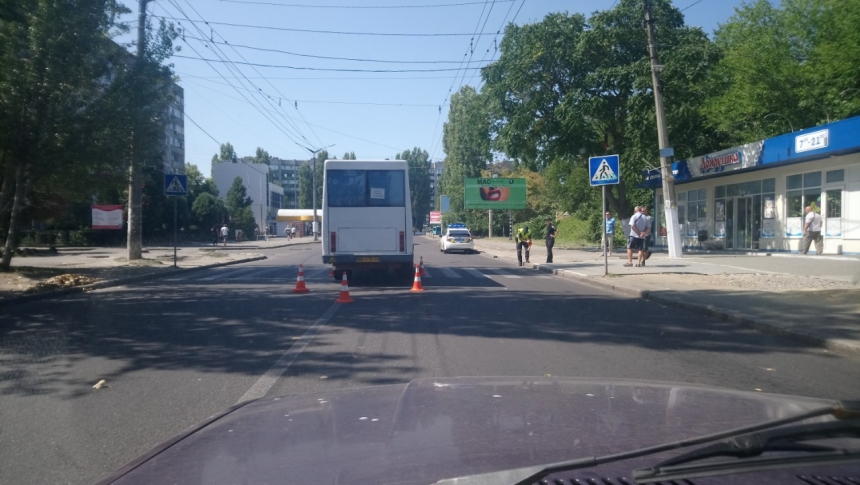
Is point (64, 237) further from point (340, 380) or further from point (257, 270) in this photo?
point (340, 380)

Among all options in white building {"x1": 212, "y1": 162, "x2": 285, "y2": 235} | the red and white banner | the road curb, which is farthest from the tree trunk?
white building {"x1": 212, "y1": 162, "x2": 285, "y2": 235}

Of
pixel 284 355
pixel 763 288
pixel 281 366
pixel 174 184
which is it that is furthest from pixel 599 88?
pixel 281 366

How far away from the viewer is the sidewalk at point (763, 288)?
384 inches

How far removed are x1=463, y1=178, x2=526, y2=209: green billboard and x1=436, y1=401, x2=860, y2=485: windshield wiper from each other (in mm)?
58695

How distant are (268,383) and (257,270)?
17865 millimetres

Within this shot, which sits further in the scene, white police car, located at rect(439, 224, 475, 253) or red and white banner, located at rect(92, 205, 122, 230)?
red and white banner, located at rect(92, 205, 122, 230)

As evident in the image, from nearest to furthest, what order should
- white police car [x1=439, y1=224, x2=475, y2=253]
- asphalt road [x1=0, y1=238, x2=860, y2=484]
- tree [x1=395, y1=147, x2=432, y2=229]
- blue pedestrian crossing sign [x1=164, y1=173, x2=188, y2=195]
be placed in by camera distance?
asphalt road [x1=0, y1=238, x2=860, y2=484]
blue pedestrian crossing sign [x1=164, y1=173, x2=188, y2=195]
white police car [x1=439, y1=224, x2=475, y2=253]
tree [x1=395, y1=147, x2=432, y2=229]

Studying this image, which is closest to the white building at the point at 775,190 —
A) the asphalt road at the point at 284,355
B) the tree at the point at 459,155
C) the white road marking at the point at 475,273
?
the white road marking at the point at 475,273

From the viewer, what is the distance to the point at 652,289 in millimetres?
14984

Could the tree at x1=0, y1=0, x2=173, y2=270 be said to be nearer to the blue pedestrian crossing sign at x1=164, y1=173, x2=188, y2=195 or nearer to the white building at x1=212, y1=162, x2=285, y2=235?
the blue pedestrian crossing sign at x1=164, y1=173, x2=188, y2=195

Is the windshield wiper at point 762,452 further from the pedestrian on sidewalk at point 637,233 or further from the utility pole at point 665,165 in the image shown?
the utility pole at point 665,165

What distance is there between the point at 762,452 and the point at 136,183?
2185cm

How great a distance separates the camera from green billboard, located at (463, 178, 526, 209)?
61188 mm

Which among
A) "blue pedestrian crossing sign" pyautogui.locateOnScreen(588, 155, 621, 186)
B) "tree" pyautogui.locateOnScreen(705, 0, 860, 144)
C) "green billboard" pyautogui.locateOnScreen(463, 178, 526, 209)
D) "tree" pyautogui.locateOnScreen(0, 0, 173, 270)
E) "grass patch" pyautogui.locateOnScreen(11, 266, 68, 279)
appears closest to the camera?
"tree" pyautogui.locateOnScreen(0, 0, 173, 270)
